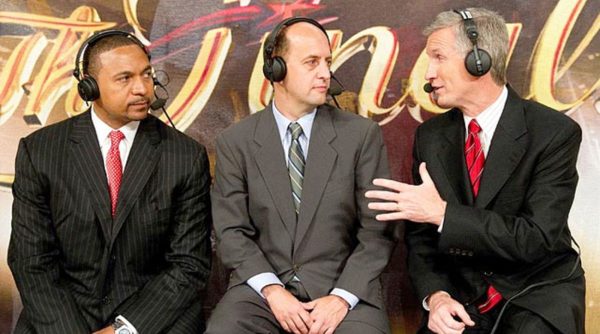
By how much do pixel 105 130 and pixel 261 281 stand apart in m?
0.98

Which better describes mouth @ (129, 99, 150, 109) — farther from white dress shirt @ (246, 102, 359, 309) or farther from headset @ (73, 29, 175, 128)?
white dress shirt @ (246, 102, 359, 309)

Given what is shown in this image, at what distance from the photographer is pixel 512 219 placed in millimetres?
3582

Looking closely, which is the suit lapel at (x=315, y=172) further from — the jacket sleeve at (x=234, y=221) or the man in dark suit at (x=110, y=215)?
the man in dark suit at (x=110, y=215)

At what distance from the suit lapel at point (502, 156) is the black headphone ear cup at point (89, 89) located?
1717mm

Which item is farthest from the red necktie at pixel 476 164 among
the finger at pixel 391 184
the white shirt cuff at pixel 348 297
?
the white shirt cuff at pixel 348 297

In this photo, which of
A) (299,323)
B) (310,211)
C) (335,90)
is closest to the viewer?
(299,323)

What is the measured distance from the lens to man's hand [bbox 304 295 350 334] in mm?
3646

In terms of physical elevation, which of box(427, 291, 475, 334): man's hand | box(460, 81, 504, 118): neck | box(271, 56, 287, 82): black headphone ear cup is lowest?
box(427, 291, 475, 334): man's hand

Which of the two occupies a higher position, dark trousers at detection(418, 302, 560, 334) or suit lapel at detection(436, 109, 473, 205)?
suit lapel at detection(436, 109, 473, 205)

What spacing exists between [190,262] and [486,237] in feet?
4.27

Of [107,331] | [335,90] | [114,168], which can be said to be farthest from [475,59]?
[107,331]

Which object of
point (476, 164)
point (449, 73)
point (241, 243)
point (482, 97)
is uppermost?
point (449, 73)

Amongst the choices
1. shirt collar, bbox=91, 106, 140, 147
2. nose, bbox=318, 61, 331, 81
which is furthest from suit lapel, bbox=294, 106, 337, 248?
shirt collar, bbox=91, 106, 140, 147

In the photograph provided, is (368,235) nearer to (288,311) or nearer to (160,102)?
(288,311)
